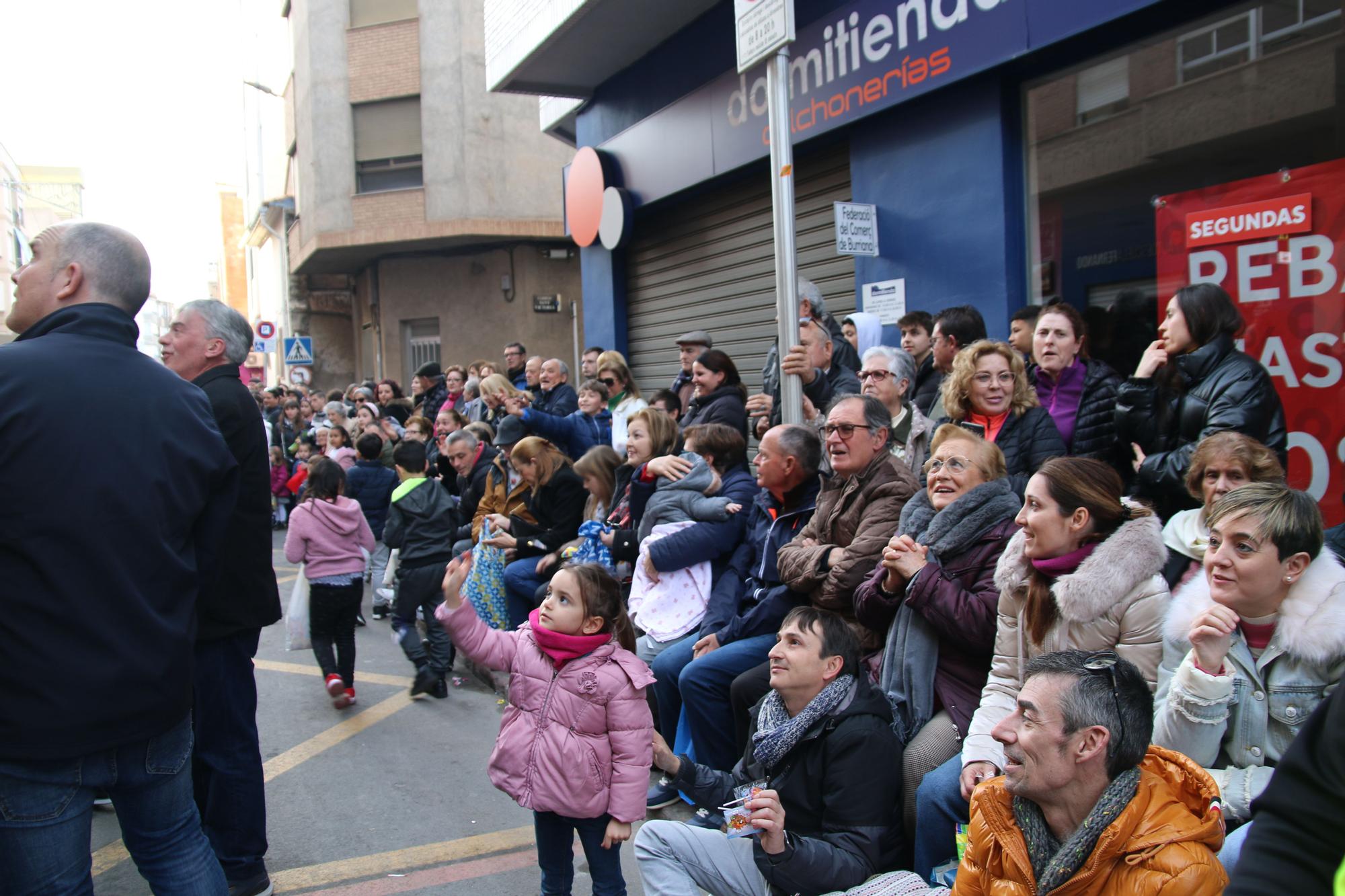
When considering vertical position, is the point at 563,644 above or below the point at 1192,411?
below

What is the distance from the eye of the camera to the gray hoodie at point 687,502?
4.82 m

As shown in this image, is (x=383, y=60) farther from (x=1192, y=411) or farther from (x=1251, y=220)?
(x=1192, y=411)

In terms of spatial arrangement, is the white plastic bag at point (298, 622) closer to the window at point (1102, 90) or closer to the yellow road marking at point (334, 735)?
the yellow road marking at point (334, 735)

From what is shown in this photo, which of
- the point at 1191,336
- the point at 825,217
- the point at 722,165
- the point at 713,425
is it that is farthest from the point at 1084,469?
the point at 722,165

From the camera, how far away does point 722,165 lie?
30.9 ft

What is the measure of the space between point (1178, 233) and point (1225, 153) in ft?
1.58

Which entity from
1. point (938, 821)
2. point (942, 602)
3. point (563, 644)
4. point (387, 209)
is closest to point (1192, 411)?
point (942, 602)

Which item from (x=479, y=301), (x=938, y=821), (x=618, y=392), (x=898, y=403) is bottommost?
(x=938, y=821)

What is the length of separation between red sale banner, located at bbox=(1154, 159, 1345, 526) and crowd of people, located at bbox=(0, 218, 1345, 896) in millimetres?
1098

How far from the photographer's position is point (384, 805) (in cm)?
445

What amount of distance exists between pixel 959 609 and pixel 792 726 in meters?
0.74

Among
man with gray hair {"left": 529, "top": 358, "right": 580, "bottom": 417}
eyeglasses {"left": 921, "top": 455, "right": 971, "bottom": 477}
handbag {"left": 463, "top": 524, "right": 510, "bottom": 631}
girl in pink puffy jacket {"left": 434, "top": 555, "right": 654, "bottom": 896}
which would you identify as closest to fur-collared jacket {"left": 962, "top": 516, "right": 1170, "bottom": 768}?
eyeglasses {"left": 921, "top": 455, "right": 971, "bottom": 477}

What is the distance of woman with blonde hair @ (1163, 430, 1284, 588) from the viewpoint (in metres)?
3.13

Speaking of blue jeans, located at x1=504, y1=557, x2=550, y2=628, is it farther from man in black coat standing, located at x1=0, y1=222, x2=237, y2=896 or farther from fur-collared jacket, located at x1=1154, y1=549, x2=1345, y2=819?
fur-collared jacket, located at x1=1154, y1=549, x2=1345, y2=819
